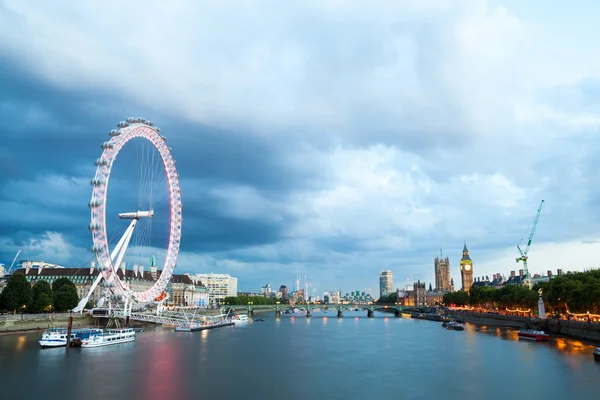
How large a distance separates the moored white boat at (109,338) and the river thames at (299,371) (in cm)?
191

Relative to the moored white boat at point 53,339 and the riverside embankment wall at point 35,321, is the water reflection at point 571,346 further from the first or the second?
the riverside embankment wall at point 35,321

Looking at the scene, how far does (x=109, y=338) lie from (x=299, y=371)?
98.5 feet

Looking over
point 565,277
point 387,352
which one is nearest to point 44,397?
point 387,352

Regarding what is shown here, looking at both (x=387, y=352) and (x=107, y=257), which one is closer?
(x=387, y=352)

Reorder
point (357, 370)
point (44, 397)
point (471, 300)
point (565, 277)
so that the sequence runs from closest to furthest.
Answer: point (44, 397) < point (357, 370) < point (565, 277) < point (471, 300)

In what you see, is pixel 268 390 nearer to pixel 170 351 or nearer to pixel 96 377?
pixel 96 377

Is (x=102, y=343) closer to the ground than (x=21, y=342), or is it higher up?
closer to the ground

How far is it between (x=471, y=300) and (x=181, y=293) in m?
106

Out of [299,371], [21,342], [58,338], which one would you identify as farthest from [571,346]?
[21,342]

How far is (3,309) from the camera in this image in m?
77.4

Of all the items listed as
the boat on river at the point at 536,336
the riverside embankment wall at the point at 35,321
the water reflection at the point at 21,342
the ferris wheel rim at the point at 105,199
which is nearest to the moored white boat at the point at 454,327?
the boat on river at the point at 536,336

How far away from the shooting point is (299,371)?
1730 inches

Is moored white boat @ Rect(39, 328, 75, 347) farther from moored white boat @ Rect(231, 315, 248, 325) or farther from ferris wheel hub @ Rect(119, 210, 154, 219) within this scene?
moored white boat @ Rect(231, 315, 248, 325)

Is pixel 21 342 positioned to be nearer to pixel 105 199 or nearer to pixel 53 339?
pixel 53 339
